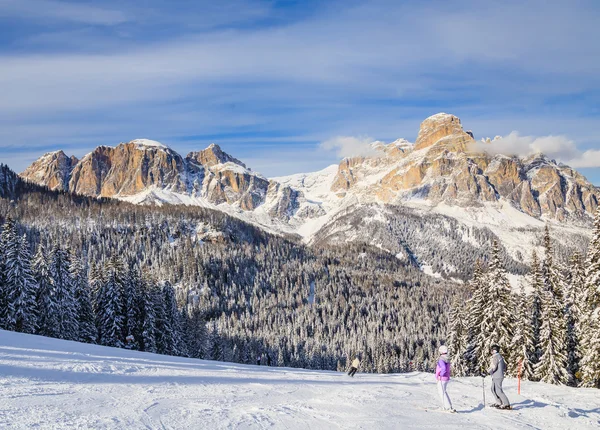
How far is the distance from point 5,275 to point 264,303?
11430 centimetres

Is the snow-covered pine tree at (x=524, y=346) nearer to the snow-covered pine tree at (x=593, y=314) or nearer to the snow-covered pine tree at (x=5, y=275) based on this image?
the snow-covered pine tree at (x=593, y=314)

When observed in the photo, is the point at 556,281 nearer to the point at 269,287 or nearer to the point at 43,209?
the point at 269,287

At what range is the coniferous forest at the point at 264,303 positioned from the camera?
31.7 m

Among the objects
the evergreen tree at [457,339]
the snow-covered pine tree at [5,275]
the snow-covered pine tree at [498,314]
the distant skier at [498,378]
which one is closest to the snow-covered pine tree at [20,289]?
the snow-covered pine tree at [5,275]

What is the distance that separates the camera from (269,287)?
538 ft

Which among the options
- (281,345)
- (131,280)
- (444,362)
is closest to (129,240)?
(281,345)

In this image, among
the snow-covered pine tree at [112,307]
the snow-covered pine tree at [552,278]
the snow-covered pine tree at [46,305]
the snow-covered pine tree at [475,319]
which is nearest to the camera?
A: the snow-covered pine tree at [552,278]

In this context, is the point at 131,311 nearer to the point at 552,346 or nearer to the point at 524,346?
the point at 524,346

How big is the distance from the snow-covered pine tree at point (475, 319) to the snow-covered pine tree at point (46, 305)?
34.2m

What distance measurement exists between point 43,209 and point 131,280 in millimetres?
179602

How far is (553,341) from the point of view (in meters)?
30.3

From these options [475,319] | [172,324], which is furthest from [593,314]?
[172,324]

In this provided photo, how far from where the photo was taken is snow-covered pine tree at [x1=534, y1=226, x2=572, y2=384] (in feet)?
97.2

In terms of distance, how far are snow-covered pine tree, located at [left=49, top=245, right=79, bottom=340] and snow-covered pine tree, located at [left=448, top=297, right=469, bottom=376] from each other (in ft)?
112
